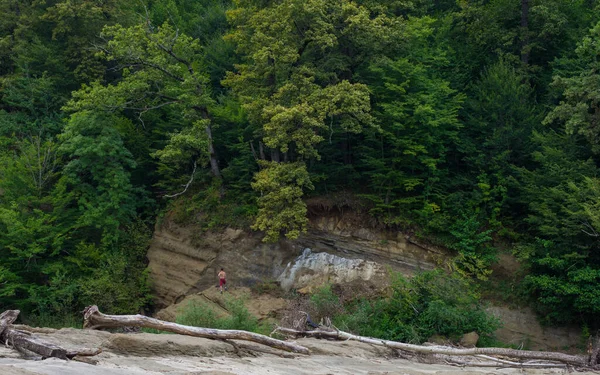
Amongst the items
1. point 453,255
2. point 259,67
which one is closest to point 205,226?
point 259,67

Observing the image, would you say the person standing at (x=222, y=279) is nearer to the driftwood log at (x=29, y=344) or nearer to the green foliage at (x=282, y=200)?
the green foliage at (x=282, y=200)

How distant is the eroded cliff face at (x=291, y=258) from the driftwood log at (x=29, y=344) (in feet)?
48.8

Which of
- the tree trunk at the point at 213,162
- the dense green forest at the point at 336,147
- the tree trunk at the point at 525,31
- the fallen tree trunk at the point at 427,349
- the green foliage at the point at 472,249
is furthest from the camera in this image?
the tree trunk at the point at 213,162

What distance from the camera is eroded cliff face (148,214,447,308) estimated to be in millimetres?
23578

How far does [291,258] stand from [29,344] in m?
16.0

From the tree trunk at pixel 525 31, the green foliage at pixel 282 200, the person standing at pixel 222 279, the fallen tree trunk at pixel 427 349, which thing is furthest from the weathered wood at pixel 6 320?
the tree trunk at pixel 525 31

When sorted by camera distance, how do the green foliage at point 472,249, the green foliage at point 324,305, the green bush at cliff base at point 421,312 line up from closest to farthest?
the green bush at cliff base at point 421,312
the green foliage at point 324,305
the green foliage at point 472,249

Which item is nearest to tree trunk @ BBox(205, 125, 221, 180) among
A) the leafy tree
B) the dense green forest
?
the dense green forest

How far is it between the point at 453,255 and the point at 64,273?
14742 mm

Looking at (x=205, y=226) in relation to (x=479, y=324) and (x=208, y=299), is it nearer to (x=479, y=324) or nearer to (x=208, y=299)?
(x=208, y=299)

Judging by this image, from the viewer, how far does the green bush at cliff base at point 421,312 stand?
1956 centimetres

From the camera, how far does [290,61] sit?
23.2 meters

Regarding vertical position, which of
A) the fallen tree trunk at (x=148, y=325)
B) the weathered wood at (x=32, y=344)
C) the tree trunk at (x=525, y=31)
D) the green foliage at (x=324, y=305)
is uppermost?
the tree trunk at (x=525, y=31)

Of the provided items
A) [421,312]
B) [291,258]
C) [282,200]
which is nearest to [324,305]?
[421,312]
